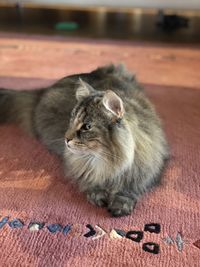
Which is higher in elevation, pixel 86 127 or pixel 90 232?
pixel 86 127

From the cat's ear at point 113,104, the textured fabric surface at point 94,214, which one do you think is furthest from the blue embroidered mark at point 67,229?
the cat's ear at point 113,104

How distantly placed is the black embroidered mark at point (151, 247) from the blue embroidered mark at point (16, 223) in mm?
406

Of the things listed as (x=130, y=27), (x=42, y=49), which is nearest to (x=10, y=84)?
(x=42, y=49)

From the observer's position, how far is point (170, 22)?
388 cm

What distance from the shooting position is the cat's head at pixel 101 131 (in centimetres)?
126

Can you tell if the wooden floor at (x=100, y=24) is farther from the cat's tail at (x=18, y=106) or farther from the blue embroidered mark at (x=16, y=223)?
the blue embroidered mark at (x=16, y=223)

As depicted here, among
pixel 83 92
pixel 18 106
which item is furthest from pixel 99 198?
pixel 18 106

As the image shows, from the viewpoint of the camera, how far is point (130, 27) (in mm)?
3967

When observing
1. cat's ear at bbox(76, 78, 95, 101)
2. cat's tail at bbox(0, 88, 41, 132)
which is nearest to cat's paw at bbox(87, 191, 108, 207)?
cat's ear at bbox(76, 78, 95, 101)

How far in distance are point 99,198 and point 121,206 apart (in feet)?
0.29

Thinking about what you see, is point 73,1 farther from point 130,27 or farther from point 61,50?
point 130,27

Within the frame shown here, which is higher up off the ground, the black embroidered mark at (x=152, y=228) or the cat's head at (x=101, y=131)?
the cat's head at (x=101, y=131)

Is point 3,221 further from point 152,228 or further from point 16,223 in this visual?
point 152,228

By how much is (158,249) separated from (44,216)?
0.40m
